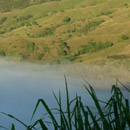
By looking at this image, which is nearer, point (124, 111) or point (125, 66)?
point (124, 111)

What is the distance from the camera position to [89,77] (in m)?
159

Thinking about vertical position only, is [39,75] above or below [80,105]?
above

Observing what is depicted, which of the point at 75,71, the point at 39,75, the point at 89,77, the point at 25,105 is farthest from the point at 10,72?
the point at 25,105

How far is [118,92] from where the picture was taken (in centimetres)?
474

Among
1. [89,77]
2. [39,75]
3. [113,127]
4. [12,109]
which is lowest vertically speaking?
[113,127]

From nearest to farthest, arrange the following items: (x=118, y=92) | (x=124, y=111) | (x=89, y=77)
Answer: (x=124, y=111)
(x=118, y=92)
(x=89, y=77)

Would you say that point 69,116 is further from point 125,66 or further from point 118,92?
point 125,66

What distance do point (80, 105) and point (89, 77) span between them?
15522 centimetres

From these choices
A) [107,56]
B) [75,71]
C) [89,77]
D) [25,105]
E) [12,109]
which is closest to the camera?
[12,109]

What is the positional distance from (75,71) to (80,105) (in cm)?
17670

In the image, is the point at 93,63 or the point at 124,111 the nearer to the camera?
the point at 124,111

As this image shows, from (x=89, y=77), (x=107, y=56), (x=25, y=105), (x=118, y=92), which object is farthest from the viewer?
(x=107, y=56)

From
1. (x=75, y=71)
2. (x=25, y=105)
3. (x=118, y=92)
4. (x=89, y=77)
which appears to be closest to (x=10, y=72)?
(x=75, y=71)

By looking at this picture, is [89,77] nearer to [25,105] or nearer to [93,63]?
[93,63]
